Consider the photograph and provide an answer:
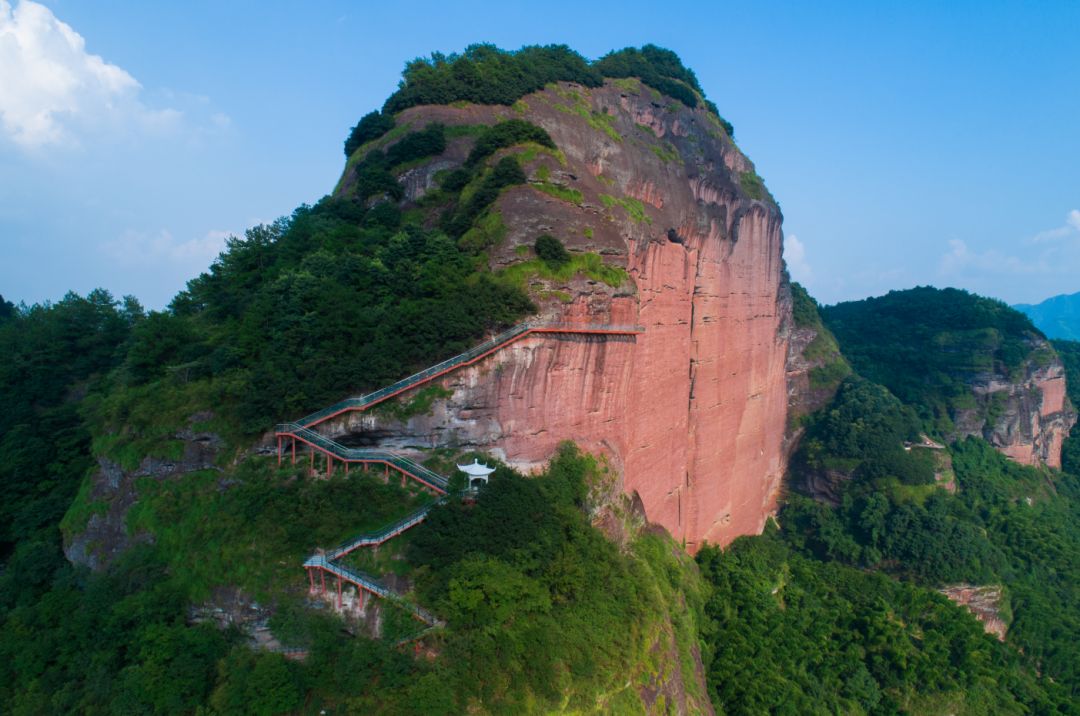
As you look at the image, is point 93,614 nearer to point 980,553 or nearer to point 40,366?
point 40,366

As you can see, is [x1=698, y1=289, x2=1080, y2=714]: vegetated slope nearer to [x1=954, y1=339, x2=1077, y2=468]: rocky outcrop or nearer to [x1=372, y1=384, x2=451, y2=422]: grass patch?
[x1=954, y1=339, x2=1077, y2=468]: rocky outcrop

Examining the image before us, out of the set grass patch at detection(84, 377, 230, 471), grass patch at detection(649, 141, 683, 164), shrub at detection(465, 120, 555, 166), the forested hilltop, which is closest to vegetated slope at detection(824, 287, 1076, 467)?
the forested hilltop

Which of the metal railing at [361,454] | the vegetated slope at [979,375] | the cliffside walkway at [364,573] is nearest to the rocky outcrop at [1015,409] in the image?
the vegetated slope at [979,375]

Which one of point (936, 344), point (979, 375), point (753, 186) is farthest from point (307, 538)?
point (936, 344)

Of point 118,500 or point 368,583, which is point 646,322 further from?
point 118,500

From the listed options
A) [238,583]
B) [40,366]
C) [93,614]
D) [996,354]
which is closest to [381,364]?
[238,583]
